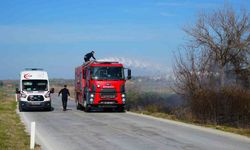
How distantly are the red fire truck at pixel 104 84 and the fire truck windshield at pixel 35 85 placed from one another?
3859 millimetres

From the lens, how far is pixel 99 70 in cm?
3062

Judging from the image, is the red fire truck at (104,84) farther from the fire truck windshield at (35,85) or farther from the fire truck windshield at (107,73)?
the fire truck windshield at (35,85)

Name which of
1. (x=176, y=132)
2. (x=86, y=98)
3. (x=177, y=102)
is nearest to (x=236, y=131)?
(x=176, y=132)

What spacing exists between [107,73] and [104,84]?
719mm

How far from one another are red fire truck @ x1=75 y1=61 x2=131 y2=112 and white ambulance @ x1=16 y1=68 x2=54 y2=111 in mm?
3454

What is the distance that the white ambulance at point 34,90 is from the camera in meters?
33.4

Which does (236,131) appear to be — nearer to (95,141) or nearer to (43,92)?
(95,141)

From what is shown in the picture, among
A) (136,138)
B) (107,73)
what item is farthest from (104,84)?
(136,138)

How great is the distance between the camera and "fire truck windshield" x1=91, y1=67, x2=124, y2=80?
30.6m

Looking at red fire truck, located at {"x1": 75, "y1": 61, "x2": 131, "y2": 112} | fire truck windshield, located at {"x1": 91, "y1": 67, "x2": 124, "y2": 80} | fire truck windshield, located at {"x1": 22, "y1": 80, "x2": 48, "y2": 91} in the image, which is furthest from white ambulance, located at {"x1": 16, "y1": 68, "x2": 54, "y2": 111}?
fire truck windshield, located at {"x1": 91, "y1": 67, "x2": 124, "y2": 80}

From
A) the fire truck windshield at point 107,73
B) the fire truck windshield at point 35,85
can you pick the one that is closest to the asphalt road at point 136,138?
the fire truck windshield at point 107,73

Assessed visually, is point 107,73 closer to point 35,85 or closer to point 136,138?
point 35,85

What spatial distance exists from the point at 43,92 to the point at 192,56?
1043 cm

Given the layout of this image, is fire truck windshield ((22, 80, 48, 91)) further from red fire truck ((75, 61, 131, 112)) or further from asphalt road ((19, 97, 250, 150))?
asphalt road ((19, 97, 250, 150))
